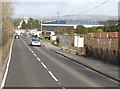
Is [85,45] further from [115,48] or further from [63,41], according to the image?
[63,41]

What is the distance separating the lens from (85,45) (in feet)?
135

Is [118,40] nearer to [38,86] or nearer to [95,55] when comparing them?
[95,55]

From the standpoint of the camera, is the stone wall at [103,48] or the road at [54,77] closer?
the road at [54,77]

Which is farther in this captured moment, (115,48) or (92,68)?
(115,48)

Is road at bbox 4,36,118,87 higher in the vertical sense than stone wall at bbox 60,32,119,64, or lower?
lower

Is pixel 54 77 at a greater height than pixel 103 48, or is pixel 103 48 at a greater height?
pixel 103 48

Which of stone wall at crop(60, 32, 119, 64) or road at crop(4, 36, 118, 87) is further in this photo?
stone wall at crop(60, 32, 119, 64)

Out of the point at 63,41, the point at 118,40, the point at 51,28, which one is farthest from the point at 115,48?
the point at 51,28

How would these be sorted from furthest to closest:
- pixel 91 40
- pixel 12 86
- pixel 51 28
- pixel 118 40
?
1. pixel 51 28
2. pixel 91 40
3. pixel 118 40
4. pixel 12 86

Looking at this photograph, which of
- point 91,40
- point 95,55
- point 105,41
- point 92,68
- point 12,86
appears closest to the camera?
point 12,86

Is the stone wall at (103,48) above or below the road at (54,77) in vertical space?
above

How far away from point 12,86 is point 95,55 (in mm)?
21425

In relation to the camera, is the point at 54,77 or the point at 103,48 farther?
the point at 103,48

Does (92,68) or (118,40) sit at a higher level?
(118,40)
